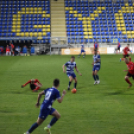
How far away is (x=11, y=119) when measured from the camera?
8156 mm

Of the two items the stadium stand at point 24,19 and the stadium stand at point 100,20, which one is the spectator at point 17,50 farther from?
the stadium stand at point 100,20

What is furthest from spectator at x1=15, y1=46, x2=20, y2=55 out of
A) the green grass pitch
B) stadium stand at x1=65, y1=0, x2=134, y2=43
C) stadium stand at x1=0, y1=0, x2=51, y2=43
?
the green grass pitch

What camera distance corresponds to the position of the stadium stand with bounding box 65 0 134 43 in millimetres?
40000

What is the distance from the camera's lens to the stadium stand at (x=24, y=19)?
3978 cm

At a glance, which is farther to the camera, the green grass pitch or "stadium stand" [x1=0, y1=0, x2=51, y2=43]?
"stadium stand" [x1=0, y1=0, x2=51, y2=43]

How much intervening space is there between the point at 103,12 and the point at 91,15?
2.67 m

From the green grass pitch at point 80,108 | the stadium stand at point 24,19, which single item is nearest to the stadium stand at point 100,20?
the stadium stand at point 24,19

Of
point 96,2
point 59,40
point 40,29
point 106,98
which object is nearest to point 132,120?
point 106,98

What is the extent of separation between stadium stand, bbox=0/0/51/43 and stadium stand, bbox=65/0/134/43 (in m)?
4.36

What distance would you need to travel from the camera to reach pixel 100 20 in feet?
142

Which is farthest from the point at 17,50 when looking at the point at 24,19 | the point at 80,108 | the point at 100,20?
the point at 80,108

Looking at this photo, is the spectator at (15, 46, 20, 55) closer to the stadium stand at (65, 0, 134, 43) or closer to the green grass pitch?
the stadium stand at (65, 0, 134, 43)

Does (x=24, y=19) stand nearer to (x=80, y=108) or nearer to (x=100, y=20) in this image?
(x=100, y=20)

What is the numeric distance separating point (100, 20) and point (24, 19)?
1460cm
